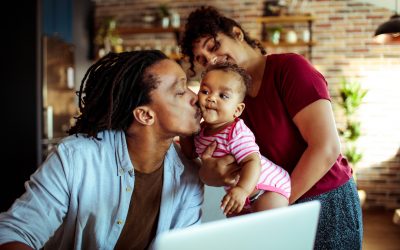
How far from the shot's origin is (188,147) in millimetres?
1599

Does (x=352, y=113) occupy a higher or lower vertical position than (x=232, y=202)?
lower

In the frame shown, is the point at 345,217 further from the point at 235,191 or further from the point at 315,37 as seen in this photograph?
the point at 315,37

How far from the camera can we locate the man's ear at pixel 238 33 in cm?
163

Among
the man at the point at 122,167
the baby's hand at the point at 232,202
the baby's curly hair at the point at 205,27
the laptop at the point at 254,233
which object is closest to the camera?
the laptop at the point at 254,233

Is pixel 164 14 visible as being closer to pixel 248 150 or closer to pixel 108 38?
pixel 108 38

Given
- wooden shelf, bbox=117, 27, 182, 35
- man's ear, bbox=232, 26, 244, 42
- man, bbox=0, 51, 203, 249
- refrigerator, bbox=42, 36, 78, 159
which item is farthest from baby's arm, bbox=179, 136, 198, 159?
wooden shelf, bbox=117, 27, 182, 35

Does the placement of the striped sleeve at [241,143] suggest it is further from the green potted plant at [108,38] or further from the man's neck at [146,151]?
the green potted plant at [108,38]

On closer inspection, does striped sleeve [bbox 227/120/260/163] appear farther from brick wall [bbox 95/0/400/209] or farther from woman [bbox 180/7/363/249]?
brick wall [bbox 95/0/400/209]

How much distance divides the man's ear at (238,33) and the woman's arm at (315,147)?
0.43 metres

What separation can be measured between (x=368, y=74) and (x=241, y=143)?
529cm

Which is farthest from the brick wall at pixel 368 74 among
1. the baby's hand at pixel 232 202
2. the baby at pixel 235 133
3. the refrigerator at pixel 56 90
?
the baby's hand at pixel 232 202

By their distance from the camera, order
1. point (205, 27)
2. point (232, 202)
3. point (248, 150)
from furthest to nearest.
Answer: point (205, 27), point (248, 150), point (232, 202)

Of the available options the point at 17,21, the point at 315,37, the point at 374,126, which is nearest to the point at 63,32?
the point at 17,21

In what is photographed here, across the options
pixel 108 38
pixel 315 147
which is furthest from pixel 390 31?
pixel 108 38
